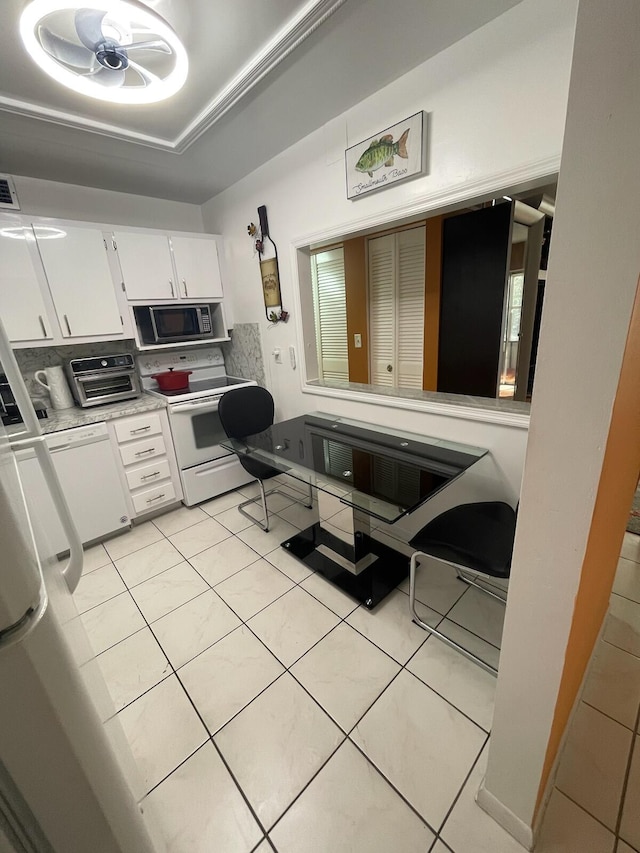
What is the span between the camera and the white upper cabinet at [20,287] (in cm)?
207

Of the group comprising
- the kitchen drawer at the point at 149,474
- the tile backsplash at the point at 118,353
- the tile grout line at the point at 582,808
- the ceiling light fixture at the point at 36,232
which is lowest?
the tile grout line at the point at 582,808

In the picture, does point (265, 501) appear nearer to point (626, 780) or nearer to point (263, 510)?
point (263, 510)

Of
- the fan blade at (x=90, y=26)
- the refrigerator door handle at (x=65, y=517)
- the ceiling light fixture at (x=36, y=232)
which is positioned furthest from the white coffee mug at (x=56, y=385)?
the refrigerator door handle at (x=65, y=517)

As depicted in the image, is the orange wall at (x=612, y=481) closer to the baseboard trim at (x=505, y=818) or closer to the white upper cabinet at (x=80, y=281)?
the baseboard trim at (x=505, y=818)

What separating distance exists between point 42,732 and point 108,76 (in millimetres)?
2085

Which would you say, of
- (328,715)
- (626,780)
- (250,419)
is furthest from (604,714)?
(250,419)

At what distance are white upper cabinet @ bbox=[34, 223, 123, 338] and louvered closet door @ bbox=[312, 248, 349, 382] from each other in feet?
6.72

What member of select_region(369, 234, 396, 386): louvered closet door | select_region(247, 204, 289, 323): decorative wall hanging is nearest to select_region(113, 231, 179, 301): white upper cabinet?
select_region(247, 204, 289, 323): decorative wall hanging

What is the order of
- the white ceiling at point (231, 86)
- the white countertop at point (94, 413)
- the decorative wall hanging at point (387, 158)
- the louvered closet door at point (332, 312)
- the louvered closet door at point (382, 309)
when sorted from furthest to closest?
1. the louvered closet door at point (332, 312)
2. the louvered closet door at point (382, 309)
3. the white countertop at point (94, 413)
4. the decorative wall hanging at point (387, 158)
5. the white ceiling at point (231, 86)

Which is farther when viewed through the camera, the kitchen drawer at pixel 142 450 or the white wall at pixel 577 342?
the kitchen drawer at pixel 142 450

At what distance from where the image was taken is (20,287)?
6.99ft

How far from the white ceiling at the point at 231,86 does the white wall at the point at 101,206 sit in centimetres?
12

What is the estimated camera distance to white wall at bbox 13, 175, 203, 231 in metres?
2.38

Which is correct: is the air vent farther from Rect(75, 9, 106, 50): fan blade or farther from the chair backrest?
the chair backrest
